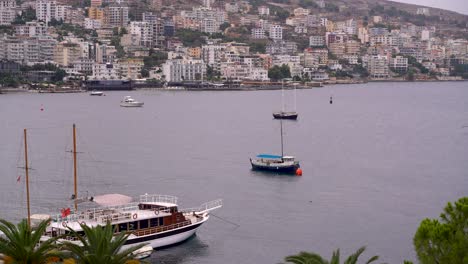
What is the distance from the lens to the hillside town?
54719 millimetres

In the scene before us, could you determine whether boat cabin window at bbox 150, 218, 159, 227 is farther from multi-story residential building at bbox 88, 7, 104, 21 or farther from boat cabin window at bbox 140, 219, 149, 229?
multi-story residential building at bbox 88, 7, 104, 21

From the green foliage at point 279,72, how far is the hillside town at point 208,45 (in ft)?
0.22

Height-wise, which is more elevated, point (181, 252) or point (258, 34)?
point (258, 34)

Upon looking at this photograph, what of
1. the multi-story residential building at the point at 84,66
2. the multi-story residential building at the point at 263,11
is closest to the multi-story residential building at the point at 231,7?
the multi-story residential building at the point at 263,11

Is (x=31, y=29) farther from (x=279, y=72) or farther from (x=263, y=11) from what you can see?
(x=263, y=11)

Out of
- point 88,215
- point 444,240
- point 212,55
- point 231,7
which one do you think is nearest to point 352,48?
point 231,7

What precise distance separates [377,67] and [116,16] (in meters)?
22.0

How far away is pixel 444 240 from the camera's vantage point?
5.24 meters

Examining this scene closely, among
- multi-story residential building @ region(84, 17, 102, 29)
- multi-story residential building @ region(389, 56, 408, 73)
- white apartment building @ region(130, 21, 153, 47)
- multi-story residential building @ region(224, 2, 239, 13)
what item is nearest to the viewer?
white apartment building @ region(130, 21, 153, 47)

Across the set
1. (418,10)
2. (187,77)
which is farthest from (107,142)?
(418,10)

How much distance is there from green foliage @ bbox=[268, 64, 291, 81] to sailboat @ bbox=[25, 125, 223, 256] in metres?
49.3

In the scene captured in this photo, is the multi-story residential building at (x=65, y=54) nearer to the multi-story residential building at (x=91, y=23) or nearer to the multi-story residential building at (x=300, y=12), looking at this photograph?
the multi-story residential building at (x=91, y=23)

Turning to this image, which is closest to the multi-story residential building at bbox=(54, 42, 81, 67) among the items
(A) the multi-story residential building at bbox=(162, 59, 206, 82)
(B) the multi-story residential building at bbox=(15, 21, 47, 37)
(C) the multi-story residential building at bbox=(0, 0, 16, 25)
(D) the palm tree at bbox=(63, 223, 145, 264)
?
(B) the multi-story residential building at bbox=(15, 21, 47, 37)

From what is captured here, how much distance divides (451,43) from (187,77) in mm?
50831
